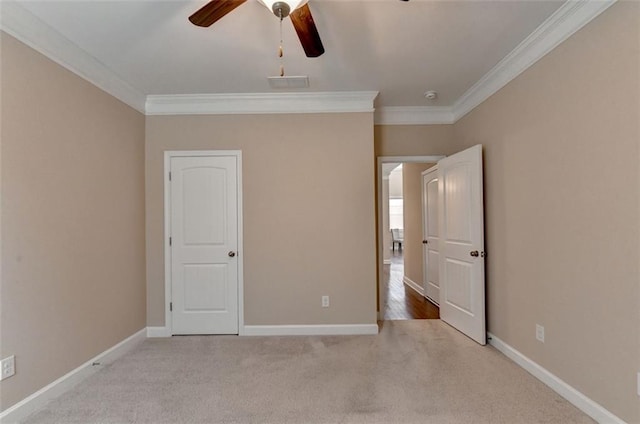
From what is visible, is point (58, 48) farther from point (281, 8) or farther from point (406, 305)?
point (406, 305)

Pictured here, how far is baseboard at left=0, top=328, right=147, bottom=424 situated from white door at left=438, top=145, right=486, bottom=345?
3459 millimetres

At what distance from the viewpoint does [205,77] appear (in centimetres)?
300

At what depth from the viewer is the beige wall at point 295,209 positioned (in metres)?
3.45

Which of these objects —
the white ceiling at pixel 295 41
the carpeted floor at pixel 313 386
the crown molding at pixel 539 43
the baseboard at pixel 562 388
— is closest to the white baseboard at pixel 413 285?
the carpeted floor at pixel 313 386

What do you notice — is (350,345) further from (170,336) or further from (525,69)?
(525,69)

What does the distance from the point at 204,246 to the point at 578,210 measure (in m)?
3.34

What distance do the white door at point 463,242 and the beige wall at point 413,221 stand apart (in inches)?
60.1

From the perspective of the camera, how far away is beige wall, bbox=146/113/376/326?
3.45 meters

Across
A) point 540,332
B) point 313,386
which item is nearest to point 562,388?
point 540,332

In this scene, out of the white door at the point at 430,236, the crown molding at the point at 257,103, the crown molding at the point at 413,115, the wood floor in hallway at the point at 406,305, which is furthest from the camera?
the white door at the point at 430,236

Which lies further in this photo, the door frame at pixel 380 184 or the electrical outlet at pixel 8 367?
the door frame at pixel 380 184

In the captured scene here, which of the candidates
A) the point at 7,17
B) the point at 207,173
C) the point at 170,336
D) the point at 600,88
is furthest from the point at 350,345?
the point at 7,17

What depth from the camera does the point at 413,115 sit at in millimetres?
3934

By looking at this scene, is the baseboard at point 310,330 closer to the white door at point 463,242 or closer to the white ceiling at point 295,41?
the white door at point 463,242
